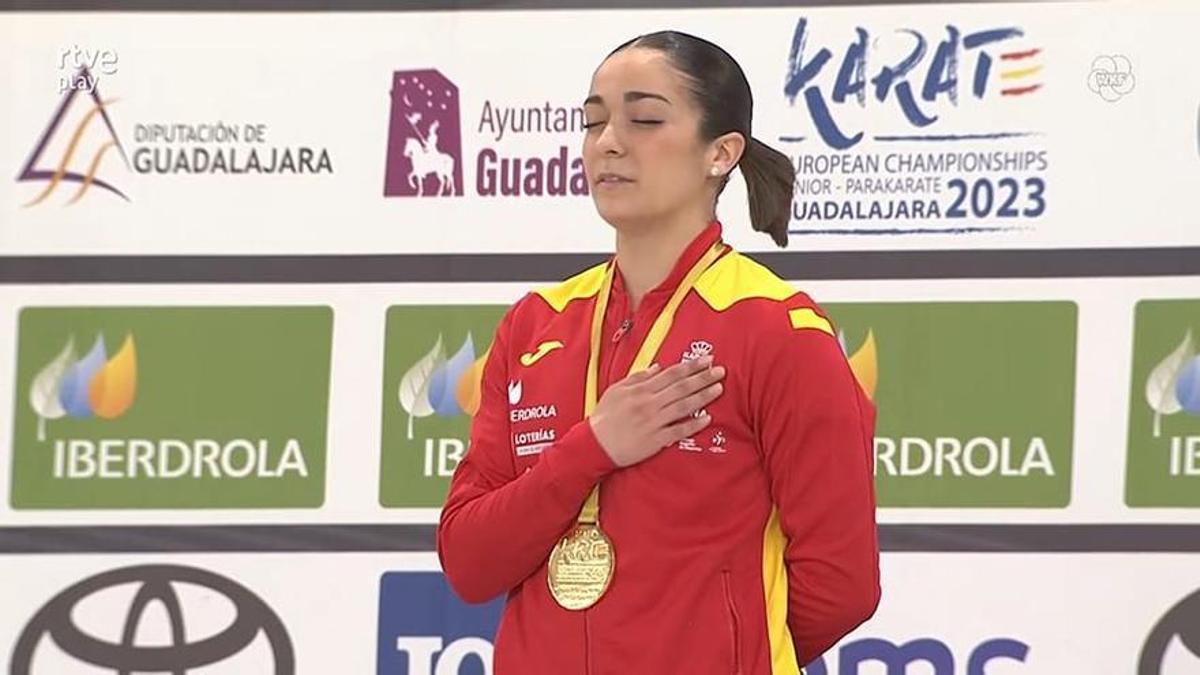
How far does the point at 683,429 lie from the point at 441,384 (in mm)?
1512

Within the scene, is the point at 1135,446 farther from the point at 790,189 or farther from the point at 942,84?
the point at 790,189

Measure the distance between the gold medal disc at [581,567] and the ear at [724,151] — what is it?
36cm

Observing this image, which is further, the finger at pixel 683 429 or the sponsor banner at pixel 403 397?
the sponsor banner at pixel 403 397

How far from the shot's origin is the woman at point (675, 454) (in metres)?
1.47

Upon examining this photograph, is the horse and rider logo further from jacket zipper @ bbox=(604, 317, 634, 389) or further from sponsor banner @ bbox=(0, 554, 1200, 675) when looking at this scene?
jacket zipper @ bbox=(604, 317, 634, 389)

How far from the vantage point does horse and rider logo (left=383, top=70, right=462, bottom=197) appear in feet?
9.68

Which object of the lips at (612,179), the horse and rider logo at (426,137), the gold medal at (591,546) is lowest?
the gold medal at (591,546)

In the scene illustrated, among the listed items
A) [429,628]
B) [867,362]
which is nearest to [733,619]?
[867,362]

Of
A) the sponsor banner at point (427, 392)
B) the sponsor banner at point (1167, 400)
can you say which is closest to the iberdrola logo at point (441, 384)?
the sponsor banner at point (427, 392)

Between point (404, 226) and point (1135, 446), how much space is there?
1352 mm

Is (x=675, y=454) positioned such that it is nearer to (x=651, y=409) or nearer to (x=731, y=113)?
(x=651, y=409)

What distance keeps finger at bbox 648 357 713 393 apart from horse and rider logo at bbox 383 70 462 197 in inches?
60.4

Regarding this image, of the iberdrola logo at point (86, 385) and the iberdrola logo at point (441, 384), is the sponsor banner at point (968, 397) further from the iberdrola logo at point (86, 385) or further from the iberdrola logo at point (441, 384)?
the iberdrola logo at point (86, 385)

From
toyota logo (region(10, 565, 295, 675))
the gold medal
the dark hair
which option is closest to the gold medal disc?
the gold medal
